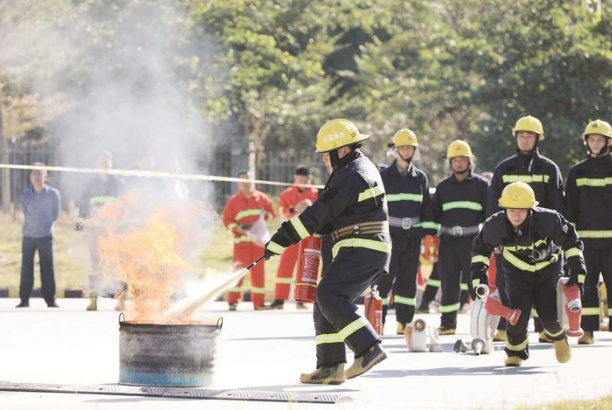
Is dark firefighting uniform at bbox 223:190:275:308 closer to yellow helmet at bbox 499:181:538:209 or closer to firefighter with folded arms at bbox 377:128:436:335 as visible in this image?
firefighter with folded arms at bbox 377:128:436:335

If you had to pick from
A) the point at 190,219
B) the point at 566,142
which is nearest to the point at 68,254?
the point at 190,219

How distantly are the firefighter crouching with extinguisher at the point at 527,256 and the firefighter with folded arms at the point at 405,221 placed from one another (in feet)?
9.74

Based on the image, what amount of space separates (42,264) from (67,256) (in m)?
5.85

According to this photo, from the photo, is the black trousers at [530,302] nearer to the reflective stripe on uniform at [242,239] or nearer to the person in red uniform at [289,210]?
the person in red uniform at [289,210]

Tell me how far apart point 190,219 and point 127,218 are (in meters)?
5.81

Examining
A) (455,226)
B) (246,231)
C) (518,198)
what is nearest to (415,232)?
(455,226)

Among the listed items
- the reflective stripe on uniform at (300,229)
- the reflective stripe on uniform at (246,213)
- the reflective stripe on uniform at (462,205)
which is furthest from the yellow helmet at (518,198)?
the reflective stripe on uniform at (246,213)

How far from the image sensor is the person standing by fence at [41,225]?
19000mm

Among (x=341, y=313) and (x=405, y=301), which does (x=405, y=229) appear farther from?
(x=341, y=313)

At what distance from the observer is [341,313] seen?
31.7 ft

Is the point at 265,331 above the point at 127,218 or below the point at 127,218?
below

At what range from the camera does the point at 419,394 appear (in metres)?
9.47

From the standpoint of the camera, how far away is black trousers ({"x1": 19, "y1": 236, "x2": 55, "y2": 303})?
62.3ft

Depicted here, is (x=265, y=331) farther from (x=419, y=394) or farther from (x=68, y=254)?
(x=68, y=254)
